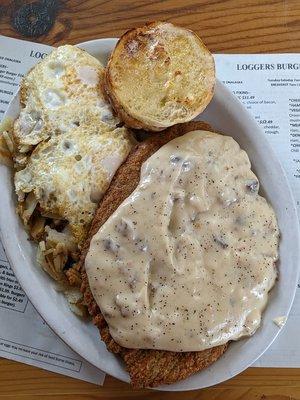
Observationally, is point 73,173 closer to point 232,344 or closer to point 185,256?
point 185,256

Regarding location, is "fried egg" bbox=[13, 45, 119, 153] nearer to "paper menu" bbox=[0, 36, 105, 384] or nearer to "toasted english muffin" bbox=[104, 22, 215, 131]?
"toasted english muffin" bbox=[104, 22, 215, 131]

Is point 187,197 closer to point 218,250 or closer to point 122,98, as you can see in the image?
point 218,250

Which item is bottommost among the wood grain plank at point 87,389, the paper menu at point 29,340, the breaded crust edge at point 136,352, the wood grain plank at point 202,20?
the wood grain plank at point 87,389

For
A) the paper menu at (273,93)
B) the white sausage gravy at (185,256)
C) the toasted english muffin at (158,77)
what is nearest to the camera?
the white sausage gravy at (185,256)

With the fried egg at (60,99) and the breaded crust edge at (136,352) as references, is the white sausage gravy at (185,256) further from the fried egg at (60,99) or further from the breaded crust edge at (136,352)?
the fried egg at (60,99)

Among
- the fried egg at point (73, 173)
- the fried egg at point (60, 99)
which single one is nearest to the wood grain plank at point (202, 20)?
the fried egg at point (60, 99)

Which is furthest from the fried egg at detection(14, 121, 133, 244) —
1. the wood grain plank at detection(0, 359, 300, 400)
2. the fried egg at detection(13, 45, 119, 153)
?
the wood grain plank at detection(0, 359, 300, 400)

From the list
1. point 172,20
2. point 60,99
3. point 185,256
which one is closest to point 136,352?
point 185,256
